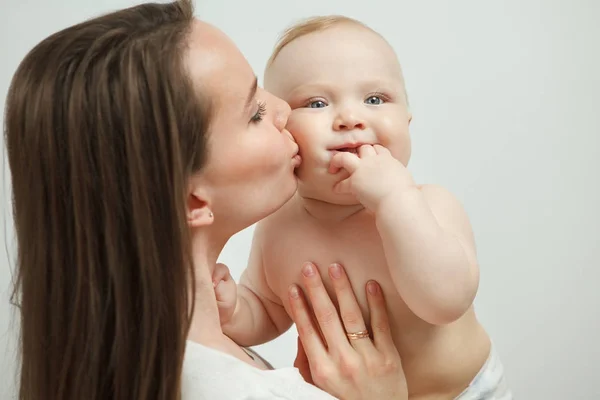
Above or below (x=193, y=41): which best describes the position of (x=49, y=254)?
below

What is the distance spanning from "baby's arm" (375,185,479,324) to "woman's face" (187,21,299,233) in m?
0.16

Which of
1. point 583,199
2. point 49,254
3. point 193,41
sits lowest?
point 583,199

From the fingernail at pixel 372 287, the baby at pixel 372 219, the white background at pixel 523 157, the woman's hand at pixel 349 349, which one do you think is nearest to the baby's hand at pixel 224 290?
the baby at pixel 372 219

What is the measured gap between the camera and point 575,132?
1991 millimetres

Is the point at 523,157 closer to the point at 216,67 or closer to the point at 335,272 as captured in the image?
the point at 335,272

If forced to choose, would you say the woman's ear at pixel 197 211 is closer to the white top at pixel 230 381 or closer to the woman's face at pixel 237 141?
the woman's face at pixel 237 141

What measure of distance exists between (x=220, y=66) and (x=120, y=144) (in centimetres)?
17

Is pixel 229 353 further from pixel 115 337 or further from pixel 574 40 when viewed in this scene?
pixel 574 40

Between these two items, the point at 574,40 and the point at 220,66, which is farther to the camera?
the point at 574,40

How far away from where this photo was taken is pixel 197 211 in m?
1.06

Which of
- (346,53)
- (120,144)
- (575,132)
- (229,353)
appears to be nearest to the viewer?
(120,144)

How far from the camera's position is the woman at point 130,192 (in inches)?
37.9

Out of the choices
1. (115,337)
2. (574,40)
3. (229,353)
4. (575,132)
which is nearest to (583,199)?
(575,132)

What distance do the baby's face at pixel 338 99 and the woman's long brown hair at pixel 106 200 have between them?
0.21 metres
